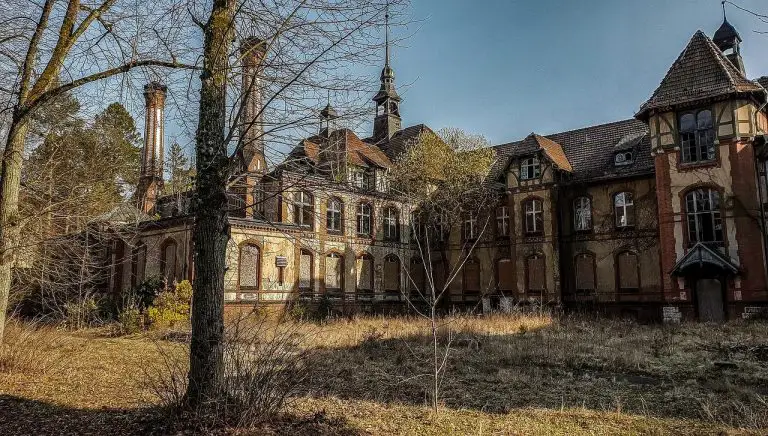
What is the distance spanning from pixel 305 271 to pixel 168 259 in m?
6.49

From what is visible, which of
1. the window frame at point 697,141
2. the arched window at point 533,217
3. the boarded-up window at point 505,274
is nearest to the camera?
the window frame at point 697,141

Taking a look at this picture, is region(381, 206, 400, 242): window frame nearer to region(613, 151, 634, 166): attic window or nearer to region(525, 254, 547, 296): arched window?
region(525, 254, 547, 296): arched window

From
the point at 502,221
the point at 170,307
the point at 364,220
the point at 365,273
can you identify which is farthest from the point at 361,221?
the point at 170,307

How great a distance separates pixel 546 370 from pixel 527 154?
65.2 ft

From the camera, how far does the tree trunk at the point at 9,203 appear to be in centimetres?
825

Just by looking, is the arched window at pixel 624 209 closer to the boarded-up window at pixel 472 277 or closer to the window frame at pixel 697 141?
the window frame at pixel 697 141

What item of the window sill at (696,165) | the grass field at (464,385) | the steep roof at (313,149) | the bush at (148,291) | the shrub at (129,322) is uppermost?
the window sill at (696,165)

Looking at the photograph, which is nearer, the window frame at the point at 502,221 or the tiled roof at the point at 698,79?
the tiled roof at the point at 698,79

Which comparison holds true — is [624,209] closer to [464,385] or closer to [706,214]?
[706,214]

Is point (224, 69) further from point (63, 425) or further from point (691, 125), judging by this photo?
point (691, 125)

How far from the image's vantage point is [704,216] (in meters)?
23.5

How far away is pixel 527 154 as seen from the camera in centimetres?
2980

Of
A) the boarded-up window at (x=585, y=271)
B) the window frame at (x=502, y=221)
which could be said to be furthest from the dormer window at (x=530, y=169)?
the boarded-up window at (x=585, y=271)

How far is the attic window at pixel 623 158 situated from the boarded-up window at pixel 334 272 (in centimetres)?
1544
